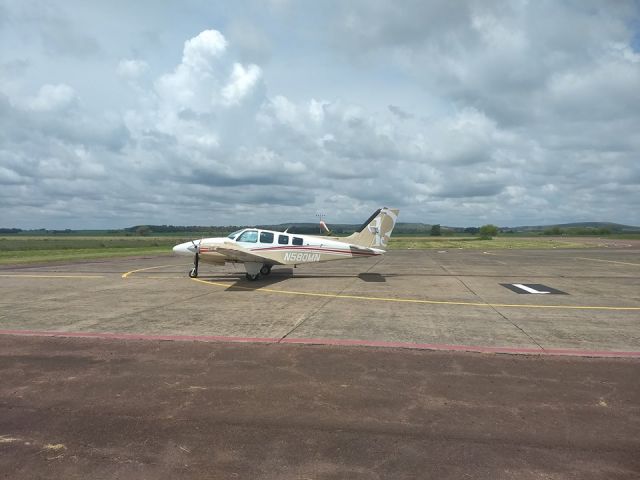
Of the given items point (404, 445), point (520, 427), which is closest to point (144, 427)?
point (404, 445)

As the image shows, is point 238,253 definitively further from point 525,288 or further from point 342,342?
point 525,288

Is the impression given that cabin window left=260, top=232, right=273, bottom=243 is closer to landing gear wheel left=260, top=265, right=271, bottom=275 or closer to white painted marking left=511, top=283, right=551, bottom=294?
landing gear wheel left=260, top=265, right=271, bottom=275

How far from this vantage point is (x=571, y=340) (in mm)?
9141

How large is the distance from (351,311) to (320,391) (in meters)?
6.33

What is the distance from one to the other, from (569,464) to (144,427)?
510 cm

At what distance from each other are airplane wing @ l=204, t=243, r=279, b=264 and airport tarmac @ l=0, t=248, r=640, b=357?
1.19 metres

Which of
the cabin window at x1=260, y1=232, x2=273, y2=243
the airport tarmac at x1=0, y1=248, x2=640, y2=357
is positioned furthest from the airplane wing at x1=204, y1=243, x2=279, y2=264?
the airport tarmac at x1=0, y1=248, x2=640, y2=357

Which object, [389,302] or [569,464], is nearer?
[569,464]

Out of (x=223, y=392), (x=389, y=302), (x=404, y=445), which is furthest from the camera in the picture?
(x=389, y=302)

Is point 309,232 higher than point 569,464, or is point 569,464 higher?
point 309,232

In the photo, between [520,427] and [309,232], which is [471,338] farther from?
[309,232]

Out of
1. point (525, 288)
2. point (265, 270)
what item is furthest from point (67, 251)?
point (525, 288)

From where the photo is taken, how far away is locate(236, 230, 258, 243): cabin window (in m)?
19.8

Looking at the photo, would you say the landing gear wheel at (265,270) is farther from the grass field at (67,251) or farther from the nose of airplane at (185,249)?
the grass field at (67,251)
